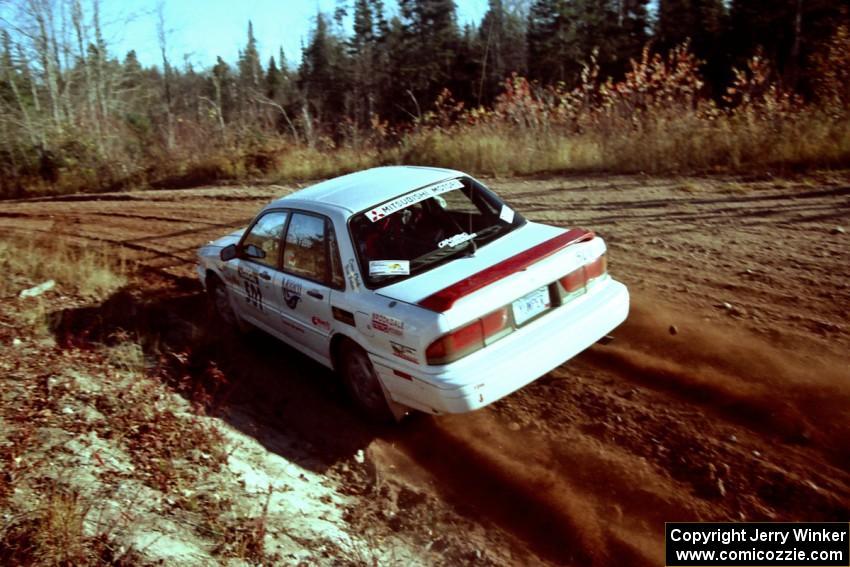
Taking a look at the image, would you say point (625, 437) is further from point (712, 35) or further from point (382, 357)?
point (712, 35)

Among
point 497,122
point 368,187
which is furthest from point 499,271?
point 497,122

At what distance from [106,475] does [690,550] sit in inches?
124

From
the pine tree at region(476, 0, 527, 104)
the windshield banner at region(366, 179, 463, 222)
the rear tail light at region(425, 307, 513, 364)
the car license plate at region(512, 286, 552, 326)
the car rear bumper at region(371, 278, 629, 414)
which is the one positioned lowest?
the car rear bumper at region(371, 278, 629, 414)

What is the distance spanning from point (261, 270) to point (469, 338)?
96.9 inches

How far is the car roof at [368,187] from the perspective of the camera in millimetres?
4895

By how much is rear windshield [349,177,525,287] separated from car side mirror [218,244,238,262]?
1750 mm

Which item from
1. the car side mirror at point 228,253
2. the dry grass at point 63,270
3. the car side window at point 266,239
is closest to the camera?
the car side window at point 266,239

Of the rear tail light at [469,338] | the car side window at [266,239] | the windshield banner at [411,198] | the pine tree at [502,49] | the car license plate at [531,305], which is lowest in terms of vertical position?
the rear tail light at [469,338]

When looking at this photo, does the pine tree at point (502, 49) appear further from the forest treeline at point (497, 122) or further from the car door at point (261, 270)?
the car door at point (261, 270)

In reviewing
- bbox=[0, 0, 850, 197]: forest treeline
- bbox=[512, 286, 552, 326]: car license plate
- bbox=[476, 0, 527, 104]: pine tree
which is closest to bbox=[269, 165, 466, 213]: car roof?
bbox=[512, 286, 552, 326]: car license plate

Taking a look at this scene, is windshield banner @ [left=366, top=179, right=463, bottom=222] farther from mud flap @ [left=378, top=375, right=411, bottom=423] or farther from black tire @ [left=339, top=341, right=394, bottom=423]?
mud flap @ [left=378, top=375, right=411, bottom=423]

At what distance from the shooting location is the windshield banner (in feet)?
15.6

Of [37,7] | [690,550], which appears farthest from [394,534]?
[37,7]

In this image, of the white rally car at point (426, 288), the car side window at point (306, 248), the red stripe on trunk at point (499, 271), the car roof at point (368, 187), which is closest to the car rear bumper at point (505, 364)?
the white rally car at point (426, 288)
